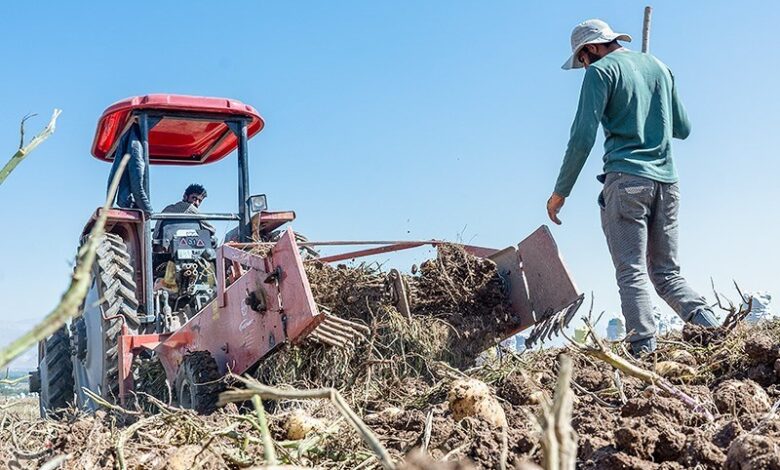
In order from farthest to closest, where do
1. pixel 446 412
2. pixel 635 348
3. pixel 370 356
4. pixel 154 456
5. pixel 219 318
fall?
pixel 219 318, pixel 370 356, pixel 635 348, pixel 446 412, pixel 154 456

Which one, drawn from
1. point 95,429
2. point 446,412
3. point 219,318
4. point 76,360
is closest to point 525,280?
point 219,318

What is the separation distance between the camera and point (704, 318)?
448cm

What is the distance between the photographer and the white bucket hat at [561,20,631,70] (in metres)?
4.89

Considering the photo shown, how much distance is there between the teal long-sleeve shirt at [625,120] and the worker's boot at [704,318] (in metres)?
0.73

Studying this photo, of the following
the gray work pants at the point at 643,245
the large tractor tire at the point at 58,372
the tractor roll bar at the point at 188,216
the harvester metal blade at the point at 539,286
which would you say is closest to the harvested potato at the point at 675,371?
the gray work pants at the point at 643,245

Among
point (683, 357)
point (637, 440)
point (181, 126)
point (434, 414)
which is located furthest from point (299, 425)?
point (181, 126)

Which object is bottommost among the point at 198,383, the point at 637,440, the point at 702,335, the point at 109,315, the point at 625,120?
the point at 198,383

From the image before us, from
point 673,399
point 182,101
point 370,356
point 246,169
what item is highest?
point 182,101

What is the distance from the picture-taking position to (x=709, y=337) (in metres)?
3.93

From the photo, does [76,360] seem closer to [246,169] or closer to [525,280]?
[246,169]

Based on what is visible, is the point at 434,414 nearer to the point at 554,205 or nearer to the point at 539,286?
the point at 554,205

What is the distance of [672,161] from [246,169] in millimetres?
3459

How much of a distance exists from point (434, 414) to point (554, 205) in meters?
2.12

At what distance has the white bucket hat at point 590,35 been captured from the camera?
16.0ft
